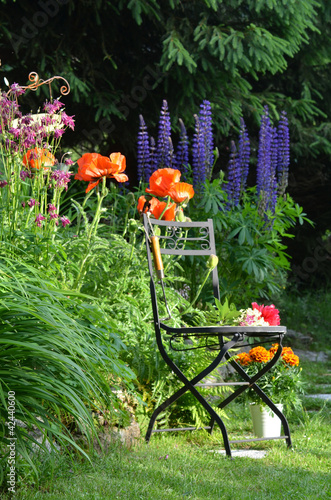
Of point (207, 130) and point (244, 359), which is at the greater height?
point (207, 130)

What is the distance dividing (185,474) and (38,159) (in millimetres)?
1595

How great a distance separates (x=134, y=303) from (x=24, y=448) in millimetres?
1279

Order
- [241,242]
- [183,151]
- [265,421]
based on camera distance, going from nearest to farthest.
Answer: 1. [265,421]
2. [241,242]
3. [183,151]

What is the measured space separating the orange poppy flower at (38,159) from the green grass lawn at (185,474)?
137 cm

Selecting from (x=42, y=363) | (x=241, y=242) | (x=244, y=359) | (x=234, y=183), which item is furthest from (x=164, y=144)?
(x=42, y=363)

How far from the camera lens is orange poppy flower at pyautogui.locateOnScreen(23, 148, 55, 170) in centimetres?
297

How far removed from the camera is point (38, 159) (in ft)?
9.80

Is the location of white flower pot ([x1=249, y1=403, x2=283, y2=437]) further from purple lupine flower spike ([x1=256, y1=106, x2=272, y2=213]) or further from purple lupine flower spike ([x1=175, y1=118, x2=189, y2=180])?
purple lupine flower spike ([x1=175, y1=118, x2=189, y2=180])

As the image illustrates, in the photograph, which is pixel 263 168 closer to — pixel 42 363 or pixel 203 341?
pixel 203 341

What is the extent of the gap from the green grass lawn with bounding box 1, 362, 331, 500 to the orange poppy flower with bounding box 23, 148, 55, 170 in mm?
1365

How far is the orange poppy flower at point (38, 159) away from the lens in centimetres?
297

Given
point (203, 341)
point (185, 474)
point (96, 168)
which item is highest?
point (96, 168)

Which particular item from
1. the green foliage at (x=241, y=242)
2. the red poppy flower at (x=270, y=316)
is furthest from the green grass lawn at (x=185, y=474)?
the green foliage at (x=241, y=242)

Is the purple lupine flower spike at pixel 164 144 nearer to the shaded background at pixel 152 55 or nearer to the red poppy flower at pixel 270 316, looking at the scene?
the shaded background at pixel 152 55
